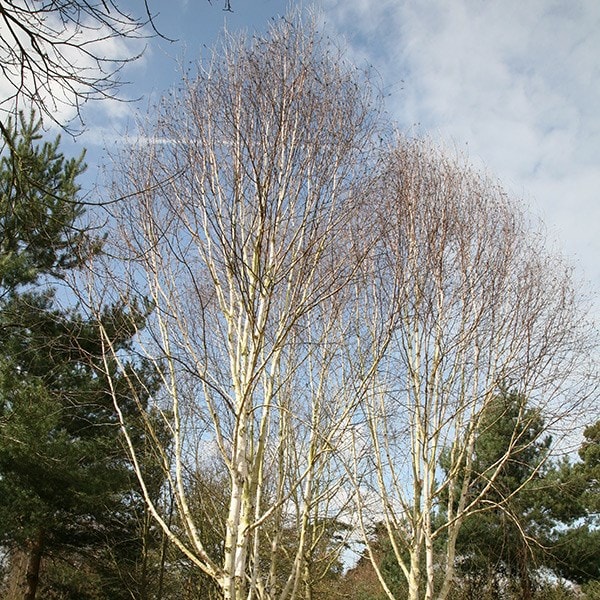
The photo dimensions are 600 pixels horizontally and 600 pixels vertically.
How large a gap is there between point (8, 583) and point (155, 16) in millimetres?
14070

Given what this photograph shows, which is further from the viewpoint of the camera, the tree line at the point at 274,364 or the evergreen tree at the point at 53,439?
the evergreen tree at the point at 53,439

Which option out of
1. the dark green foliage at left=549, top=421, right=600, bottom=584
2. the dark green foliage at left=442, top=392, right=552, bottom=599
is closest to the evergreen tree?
the dark green foliage at left=442, top=392, right=552, bottom=599

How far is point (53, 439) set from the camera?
9062mm

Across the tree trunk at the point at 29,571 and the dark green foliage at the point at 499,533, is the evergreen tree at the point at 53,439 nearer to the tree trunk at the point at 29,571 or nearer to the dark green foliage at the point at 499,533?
the tree trunk at the point at 29,571

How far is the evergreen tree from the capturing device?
8.58 m

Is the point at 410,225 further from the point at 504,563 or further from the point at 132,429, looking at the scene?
the point at 504,563

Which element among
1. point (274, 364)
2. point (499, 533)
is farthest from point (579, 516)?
point (274, 364)

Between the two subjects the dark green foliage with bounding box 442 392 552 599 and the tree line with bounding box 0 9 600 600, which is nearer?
the tree line with bounding box 0 9 600 600

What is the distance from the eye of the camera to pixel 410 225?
6316 mm

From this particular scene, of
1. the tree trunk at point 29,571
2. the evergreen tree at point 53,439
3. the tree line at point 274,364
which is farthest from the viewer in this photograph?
the tree trunk at point 29,571

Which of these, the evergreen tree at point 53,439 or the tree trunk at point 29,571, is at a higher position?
the evergreen tree at point 53,439

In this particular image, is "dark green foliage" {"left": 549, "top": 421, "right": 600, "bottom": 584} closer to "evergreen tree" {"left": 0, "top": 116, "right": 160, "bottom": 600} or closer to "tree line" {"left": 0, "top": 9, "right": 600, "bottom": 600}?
"tree line" {"left": 0, "top": 9, "right": 600, "bottom": 600}

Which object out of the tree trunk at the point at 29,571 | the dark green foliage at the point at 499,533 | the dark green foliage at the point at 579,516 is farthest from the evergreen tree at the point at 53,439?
the dark green foliage at the point at 579,516

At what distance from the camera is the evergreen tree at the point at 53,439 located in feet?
28.1
